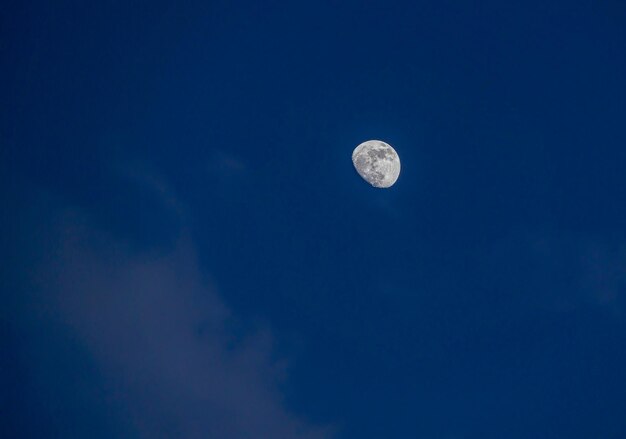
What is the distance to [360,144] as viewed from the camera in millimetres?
39094

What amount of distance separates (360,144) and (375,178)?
2.95 meters

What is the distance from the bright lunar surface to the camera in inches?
1535

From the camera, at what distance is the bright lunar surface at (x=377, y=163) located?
3900 centimetres

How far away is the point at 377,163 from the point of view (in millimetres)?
39125

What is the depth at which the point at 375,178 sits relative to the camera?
39031 mm
